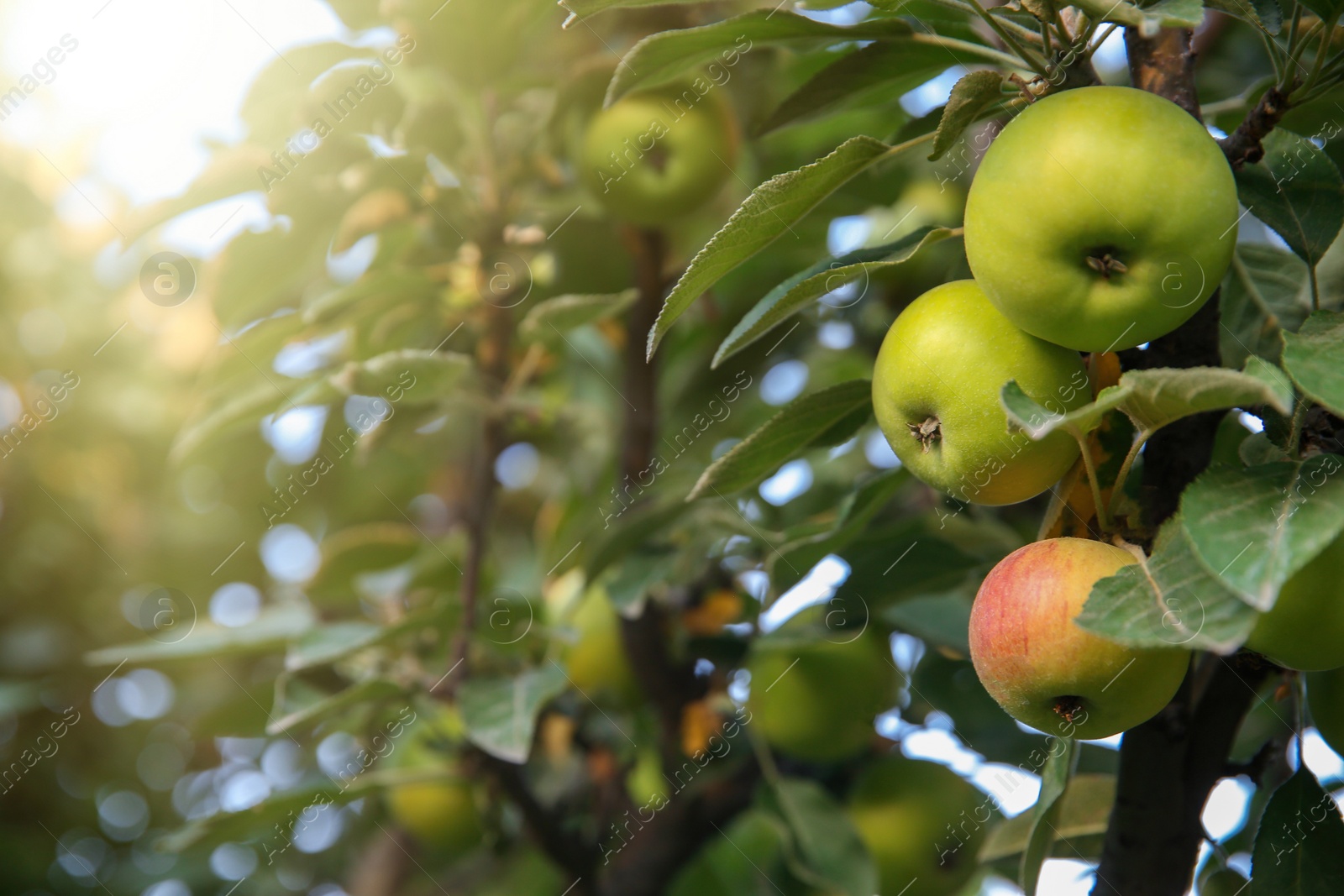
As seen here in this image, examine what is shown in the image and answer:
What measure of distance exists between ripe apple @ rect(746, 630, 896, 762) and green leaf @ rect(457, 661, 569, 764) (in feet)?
1.03

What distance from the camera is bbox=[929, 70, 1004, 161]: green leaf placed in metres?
0.72

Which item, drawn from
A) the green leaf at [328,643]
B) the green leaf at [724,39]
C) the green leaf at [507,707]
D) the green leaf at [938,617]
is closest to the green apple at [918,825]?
the green leaf at [938,617]

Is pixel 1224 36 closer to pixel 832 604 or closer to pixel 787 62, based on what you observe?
pixel 787 62

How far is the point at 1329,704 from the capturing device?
77 centimetres

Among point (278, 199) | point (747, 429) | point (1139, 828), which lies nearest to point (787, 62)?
point (747, 429)

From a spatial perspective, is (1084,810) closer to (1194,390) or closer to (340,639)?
(1194,390)

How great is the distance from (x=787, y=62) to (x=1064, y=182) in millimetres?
791

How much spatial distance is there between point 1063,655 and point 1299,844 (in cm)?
37

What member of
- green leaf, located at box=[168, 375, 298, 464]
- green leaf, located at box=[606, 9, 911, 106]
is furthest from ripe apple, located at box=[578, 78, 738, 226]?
green leaf, located at box=[168, 375, 298, 464]

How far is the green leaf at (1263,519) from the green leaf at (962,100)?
29cm

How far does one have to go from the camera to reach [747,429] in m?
1.62

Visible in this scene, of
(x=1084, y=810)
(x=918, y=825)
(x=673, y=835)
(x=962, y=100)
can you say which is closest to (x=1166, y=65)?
(x=962, y=100)

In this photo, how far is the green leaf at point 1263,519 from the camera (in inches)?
20.7

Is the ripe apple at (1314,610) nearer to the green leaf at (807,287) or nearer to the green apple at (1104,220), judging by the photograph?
the green apple at (1104,220)
